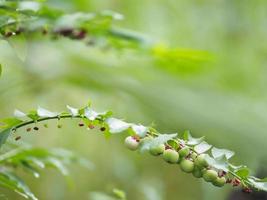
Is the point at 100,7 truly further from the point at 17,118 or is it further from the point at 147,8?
the point at 17,118

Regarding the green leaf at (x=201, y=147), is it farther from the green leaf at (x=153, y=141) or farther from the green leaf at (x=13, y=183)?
the green leaf at (x=13, y=183)

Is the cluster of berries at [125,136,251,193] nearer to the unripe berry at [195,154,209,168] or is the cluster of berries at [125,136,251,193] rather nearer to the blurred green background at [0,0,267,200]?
the unripe berry at [195,154,209,168]

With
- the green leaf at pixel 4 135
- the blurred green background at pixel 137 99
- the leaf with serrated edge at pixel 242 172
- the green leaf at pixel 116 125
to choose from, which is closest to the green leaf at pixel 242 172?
the leaf with serrated edge at pixel 242 172

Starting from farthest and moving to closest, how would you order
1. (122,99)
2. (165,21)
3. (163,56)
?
1. (165,21)
2. (122,99)
3. (163,56)

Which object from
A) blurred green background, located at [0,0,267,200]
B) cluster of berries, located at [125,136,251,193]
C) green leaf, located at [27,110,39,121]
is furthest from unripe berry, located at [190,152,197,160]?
blurred green background, located at [0,0,267,200]

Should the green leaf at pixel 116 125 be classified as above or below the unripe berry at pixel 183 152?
below

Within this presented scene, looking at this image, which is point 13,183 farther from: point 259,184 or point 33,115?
point 259,184

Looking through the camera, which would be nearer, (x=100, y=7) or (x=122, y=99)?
(x=122, y=99)

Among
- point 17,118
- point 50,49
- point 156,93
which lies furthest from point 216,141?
point 17,118
